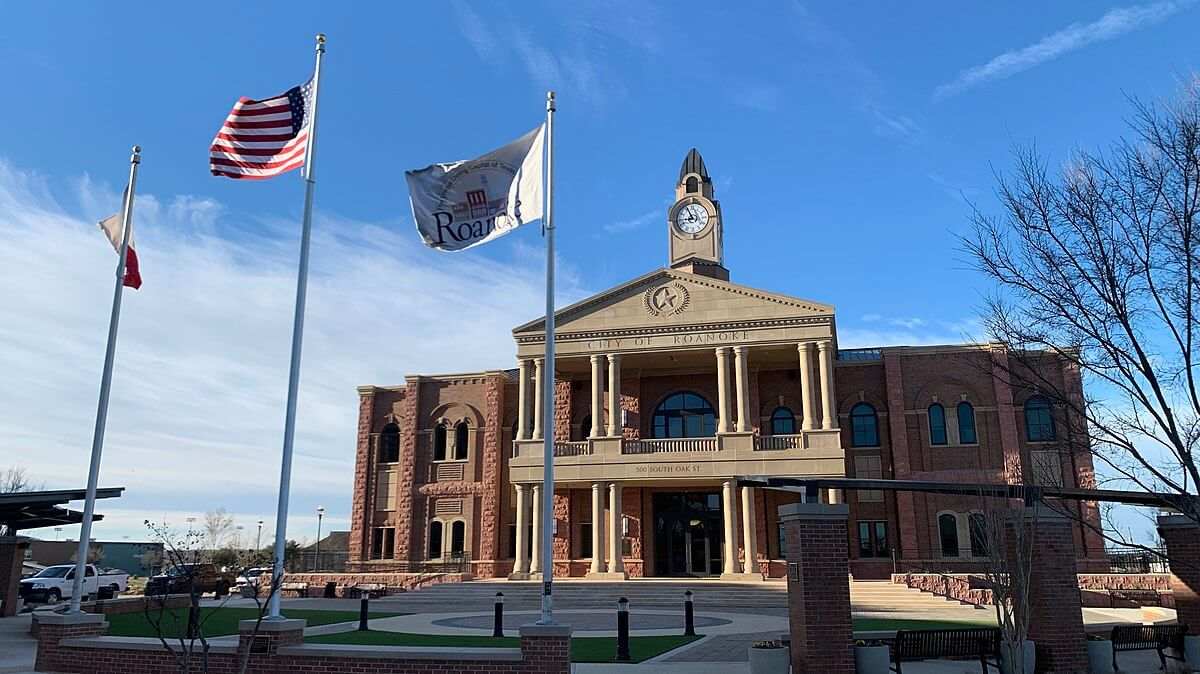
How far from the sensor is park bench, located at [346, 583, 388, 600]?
36.9 m

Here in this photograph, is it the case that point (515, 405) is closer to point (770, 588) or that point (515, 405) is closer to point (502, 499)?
point (502, 499)

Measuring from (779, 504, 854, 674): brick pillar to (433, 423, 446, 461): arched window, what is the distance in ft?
109

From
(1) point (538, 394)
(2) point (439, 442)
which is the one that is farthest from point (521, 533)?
(2) point (439, 442)

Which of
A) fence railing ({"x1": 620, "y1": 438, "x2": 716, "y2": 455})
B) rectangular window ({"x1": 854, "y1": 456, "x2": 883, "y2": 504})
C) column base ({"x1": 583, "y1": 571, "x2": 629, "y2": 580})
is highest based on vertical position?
fence railing ({"x1": 620, "y1": 438, "x2": 716, "y2": 455})

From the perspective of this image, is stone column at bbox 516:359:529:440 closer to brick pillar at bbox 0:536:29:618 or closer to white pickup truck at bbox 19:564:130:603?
white pickup truck at bbox 19:564:130:603

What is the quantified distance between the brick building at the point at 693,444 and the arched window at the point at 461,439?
70 mm

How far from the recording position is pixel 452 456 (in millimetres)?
44625

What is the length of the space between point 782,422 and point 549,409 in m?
28.8

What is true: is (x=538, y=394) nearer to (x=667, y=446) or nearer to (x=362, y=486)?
(x=667, y=446)

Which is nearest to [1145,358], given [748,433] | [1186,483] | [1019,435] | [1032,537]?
[1186,483]

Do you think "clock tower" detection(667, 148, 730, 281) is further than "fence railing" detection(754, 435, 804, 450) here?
Yes

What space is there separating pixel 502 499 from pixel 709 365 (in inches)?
462

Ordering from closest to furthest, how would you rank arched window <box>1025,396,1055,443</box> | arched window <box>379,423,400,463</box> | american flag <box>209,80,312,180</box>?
american flag <box>209,80,312,180</box>, arched window <box>1025,396,1055,443</box>, arched window <box>379,423,400,463</box>

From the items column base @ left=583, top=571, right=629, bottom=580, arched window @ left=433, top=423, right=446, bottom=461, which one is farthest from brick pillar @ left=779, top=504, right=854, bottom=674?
arched window @ left=433, top=423, right=446, bottom=461
